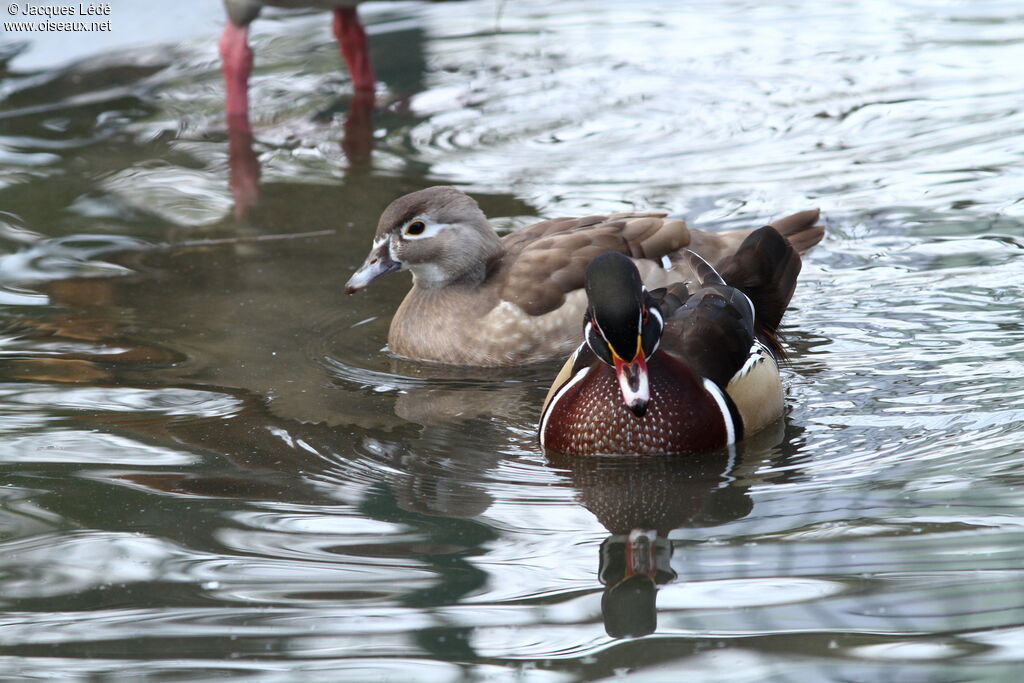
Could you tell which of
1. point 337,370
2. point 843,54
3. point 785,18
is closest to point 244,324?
point 337,370

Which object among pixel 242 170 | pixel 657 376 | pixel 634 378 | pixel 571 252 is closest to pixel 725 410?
pixel 657 376

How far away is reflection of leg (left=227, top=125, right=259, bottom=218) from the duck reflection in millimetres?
4398

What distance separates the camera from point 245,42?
429 inches

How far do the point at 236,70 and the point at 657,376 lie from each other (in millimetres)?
6257

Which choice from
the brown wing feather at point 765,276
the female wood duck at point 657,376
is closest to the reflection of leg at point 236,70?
the brown wing feather at point 765,276

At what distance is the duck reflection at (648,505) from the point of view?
4445 millimetres

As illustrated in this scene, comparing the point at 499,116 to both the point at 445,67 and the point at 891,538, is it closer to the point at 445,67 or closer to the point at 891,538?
the point at 445,67

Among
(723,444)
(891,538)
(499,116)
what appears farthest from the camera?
(499,116)

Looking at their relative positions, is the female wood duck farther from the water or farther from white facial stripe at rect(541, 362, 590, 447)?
the water

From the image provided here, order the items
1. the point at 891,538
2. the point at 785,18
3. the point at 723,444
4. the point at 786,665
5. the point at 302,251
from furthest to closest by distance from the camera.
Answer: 1. the point at 785,18
2. the point at 302,251
3. the point at 723,444
4. the point at 891,538
5. the point at 786,665

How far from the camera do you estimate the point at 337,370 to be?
6832mm

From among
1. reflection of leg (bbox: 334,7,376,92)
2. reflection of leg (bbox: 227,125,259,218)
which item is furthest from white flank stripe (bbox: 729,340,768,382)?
reflection of leg (bbox: 334,7,376,92)

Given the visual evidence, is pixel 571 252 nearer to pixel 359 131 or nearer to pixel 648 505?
pixel 648 505

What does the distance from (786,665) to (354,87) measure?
8518 millimetres
